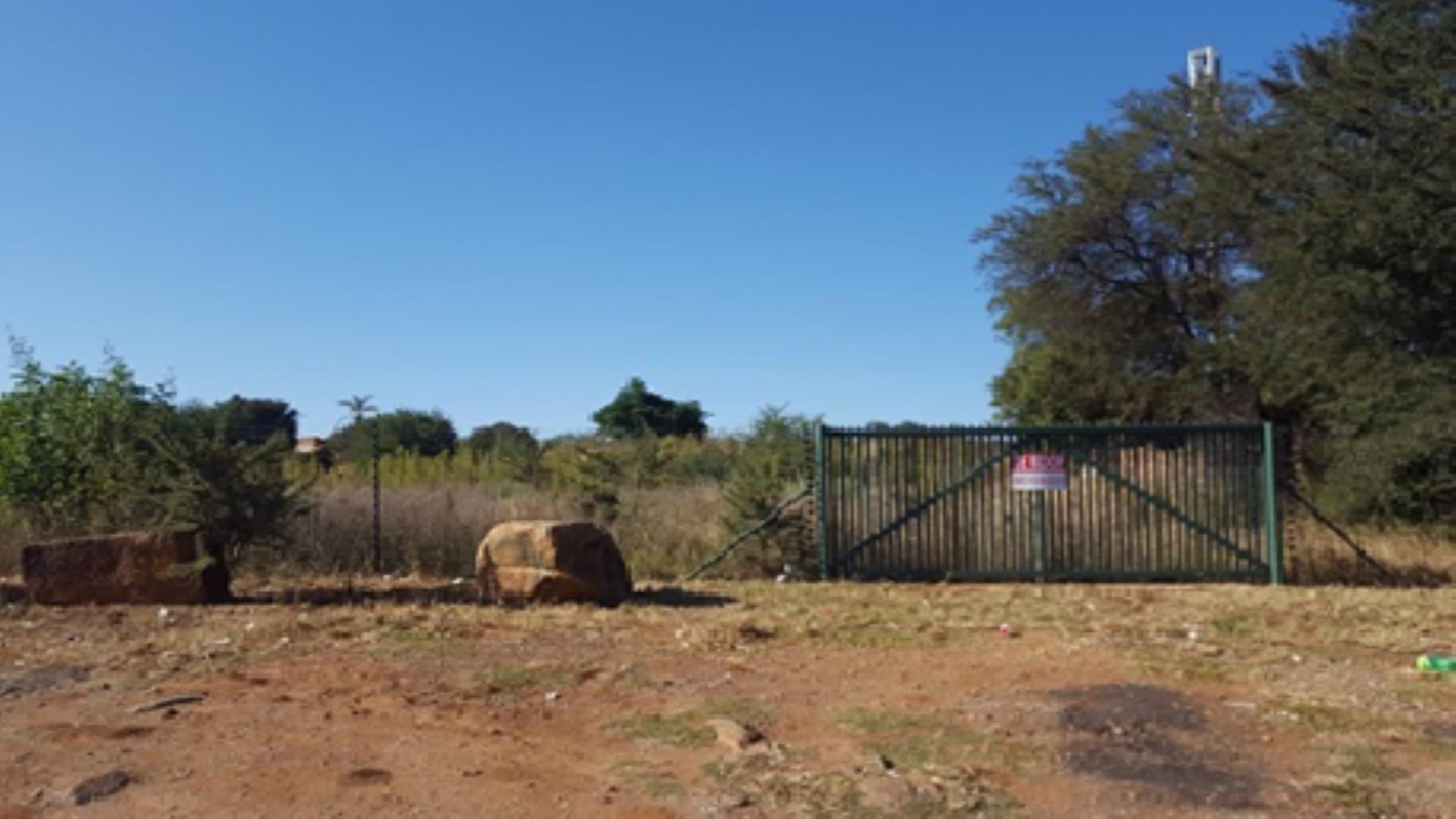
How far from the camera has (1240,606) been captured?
42.3 ft

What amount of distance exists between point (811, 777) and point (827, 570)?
30.4 feet

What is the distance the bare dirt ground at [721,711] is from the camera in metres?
6.03

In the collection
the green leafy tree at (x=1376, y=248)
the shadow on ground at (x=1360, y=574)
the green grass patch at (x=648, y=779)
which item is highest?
the green leafy tree at (x=1376, y=248)

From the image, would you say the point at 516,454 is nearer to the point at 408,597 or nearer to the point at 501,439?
the point at 501,439

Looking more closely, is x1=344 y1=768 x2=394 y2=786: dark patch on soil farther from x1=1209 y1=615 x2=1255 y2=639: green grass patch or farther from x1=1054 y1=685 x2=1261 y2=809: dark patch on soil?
x1=1209 y1=615 x2=1255 y2=639: green grass patch

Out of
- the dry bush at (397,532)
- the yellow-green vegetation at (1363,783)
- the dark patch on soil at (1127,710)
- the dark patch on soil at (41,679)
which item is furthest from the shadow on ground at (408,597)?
the yellow-green vegetation at (1363,783)

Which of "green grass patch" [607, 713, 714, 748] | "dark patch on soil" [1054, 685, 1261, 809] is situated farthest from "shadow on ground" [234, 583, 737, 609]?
"dark patch on soil" [1054, 685, 1261, 809]

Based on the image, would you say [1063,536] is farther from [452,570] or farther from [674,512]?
[452,570]

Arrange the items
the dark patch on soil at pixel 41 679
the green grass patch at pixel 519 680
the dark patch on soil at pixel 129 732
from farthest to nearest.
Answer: the dark patch on soil at pixel 41 679 < the green grass patch at pixel 519 680 < the dark patch on soil at pixel 129 732

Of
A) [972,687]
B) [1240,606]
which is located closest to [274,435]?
[972,687]

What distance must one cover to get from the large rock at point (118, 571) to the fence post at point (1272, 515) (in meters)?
12.0

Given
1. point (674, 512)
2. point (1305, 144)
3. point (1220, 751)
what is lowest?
point (1220, 751)

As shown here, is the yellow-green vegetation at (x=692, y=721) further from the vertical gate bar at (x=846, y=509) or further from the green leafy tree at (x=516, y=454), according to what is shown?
the green leafy tree at (x=516, y=454)

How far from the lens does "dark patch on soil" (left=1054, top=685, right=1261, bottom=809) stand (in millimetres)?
6086
